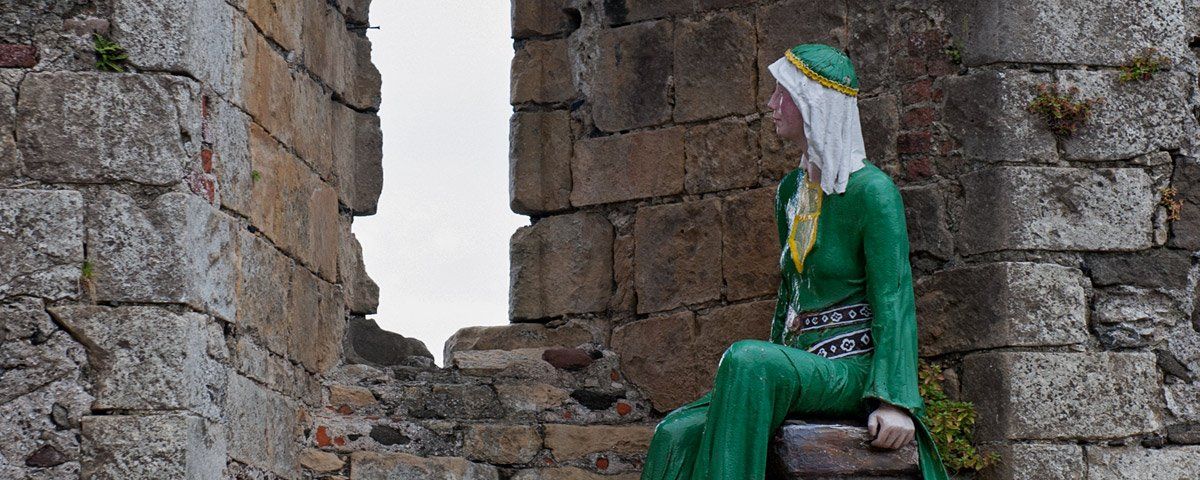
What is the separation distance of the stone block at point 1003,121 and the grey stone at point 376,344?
7.35 ft

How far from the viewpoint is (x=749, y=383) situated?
507 centimetres

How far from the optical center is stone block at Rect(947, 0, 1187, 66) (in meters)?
5.84

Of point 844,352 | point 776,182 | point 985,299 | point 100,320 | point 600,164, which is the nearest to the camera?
point 100,320

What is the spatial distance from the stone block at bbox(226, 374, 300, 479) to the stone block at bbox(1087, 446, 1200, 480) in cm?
243

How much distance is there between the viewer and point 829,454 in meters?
5.08

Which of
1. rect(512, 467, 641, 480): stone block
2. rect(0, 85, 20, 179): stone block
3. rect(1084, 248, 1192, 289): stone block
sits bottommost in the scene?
rect(512, 467, 641, 480): stone block

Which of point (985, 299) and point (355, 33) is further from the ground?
point (355, 33)

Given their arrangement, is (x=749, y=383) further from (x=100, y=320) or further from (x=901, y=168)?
(x=100, y=320)

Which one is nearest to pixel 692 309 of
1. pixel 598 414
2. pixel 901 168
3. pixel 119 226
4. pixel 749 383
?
pixel 598 414

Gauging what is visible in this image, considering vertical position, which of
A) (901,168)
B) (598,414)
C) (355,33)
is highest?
(355,33)

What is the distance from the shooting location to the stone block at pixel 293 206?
5.74 metres

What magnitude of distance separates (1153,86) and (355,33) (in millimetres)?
2839

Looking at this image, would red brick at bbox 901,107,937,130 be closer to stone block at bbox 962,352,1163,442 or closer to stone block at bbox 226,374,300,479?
stone block at bbox 962,352,1163,442

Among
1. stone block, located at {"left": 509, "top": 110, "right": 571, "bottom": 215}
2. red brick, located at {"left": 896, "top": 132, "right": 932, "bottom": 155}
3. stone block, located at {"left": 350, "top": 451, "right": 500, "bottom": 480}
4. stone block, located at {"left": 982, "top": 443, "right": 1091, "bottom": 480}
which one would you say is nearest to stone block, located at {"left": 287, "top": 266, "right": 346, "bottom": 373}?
stone block, located at {"left": 350, "top": 451, "right": 500, "bottom": 480}
